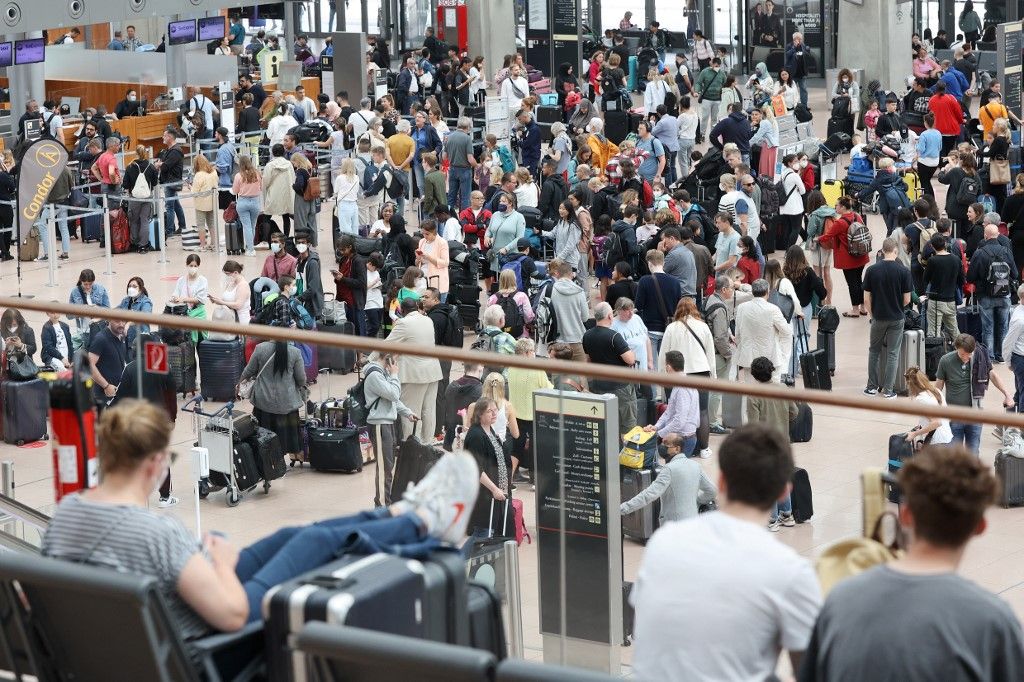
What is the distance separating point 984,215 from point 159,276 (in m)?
10.1

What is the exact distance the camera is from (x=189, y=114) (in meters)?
28.1

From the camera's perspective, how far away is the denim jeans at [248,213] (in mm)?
21188

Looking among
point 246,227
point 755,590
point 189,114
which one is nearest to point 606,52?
point 189,114

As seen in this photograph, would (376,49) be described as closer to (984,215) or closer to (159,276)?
(159,276)

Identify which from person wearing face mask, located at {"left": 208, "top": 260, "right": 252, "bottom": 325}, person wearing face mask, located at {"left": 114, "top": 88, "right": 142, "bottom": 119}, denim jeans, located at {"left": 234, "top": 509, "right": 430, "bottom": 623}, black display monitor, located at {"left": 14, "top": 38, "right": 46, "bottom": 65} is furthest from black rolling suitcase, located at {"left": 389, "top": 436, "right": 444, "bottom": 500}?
person wearing face mask, located at {"left": 114, "top": 88, "right": 142, "bottom": 119}

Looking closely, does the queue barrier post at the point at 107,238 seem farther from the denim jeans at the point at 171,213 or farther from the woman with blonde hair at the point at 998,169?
the woman with blonde hair at the point at 998,169

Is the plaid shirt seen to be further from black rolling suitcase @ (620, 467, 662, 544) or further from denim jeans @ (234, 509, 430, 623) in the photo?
denim jeans @ (234, 509, 430, 623)

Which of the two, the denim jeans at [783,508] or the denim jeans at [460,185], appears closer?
the denim jeans at [783,508]

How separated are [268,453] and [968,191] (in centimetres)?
1370

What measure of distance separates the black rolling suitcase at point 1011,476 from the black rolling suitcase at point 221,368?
2.69 m

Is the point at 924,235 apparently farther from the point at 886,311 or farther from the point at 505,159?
the point at 505,159

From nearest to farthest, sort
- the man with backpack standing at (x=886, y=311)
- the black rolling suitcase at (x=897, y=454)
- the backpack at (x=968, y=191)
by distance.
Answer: the black rolling suitcase at (x=897, y=454) < the man with backpack standing at (x=886, y=311) < the backpack at (x=968, y=191)

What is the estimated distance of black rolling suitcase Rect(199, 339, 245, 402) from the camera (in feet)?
18.7

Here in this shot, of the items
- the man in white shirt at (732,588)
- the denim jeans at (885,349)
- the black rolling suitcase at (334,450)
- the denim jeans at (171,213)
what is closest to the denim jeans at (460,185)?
the denim jeans at (171,213)
